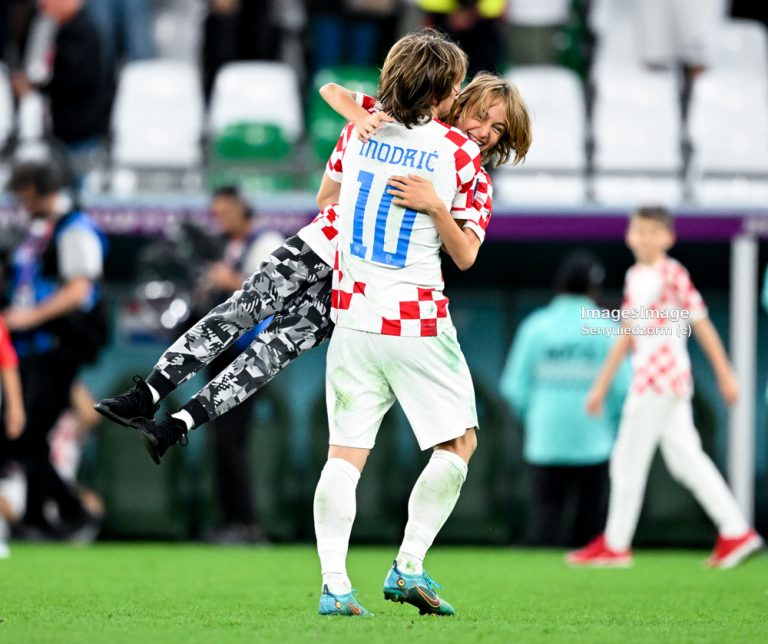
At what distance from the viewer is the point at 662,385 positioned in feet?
29.1

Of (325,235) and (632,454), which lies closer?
(325,235)

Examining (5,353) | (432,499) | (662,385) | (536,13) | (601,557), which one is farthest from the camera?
(536,13)

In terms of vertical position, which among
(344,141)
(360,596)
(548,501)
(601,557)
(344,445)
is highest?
(344,141)

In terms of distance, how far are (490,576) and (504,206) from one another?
10.9 feet

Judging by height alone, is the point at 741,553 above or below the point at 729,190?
below

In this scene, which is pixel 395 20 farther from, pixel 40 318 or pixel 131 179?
pixel 40 318

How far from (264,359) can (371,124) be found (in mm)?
930

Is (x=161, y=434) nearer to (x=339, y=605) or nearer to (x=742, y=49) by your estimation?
(x=339, y=605)

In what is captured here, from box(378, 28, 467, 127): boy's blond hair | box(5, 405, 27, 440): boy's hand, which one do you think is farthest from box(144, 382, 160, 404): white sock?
box(5, 405, 27, 440): boy's hand

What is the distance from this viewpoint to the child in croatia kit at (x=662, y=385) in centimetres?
890

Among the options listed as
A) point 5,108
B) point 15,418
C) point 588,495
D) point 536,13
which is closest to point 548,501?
point 588,495

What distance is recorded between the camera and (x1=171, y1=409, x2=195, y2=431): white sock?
545cm

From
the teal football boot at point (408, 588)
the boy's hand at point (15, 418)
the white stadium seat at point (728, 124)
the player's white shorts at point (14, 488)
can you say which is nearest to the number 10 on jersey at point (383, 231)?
the teal football boot at point (408, 588)

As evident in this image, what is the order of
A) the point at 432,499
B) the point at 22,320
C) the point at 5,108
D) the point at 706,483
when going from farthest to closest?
the point at 5,108, the point at 22,320, the point at 706,483, the point at 432,499
